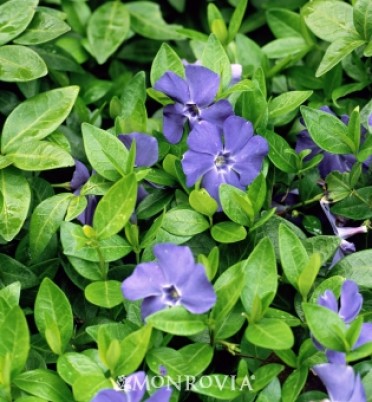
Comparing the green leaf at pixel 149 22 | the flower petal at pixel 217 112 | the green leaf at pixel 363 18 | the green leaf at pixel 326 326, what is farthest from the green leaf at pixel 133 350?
the green leaf at pixel 149 22

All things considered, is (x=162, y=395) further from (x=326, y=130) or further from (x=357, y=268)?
(x=326, y=130)

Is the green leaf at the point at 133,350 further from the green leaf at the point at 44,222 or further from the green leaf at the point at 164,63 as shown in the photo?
the green leaf at the point at 164,63

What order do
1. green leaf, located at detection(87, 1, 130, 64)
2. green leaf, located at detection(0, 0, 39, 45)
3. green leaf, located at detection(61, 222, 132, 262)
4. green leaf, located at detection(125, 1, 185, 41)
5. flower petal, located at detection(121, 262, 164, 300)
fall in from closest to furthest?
flower petal, located at detection(121, 262, 164, 300) → green leaf, located at detection(61, 222, 132, 262) → green leaf, located at detection(0, 0, 39, 45) → green leaf, located at detection(87, 1, 130, 64) → green leaf, located at detection(125, 1, 185, 41)

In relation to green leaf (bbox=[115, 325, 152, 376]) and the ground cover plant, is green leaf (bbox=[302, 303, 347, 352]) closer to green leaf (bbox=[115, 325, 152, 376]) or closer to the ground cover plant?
the ground cover plant

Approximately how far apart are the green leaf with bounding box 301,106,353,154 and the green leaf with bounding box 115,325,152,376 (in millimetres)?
500

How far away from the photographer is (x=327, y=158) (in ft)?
5.21

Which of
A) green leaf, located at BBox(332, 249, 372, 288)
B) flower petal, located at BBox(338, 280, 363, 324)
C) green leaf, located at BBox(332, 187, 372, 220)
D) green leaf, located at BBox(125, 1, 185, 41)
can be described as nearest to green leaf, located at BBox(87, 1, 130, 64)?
green leaf, located at BBox(125, 1, 185, 41)

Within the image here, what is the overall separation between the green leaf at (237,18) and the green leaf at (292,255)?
60cm

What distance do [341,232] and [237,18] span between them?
0.54 metres

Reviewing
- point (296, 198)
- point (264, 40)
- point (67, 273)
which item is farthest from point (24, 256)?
point (264, 40)

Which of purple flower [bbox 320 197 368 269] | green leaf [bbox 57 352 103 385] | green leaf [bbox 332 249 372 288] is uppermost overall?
green leaf [bbox 332 249 372 288]

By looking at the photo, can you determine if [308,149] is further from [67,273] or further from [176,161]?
[67,273]

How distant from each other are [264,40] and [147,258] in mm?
980

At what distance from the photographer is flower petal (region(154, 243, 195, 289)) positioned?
4.05 feet
